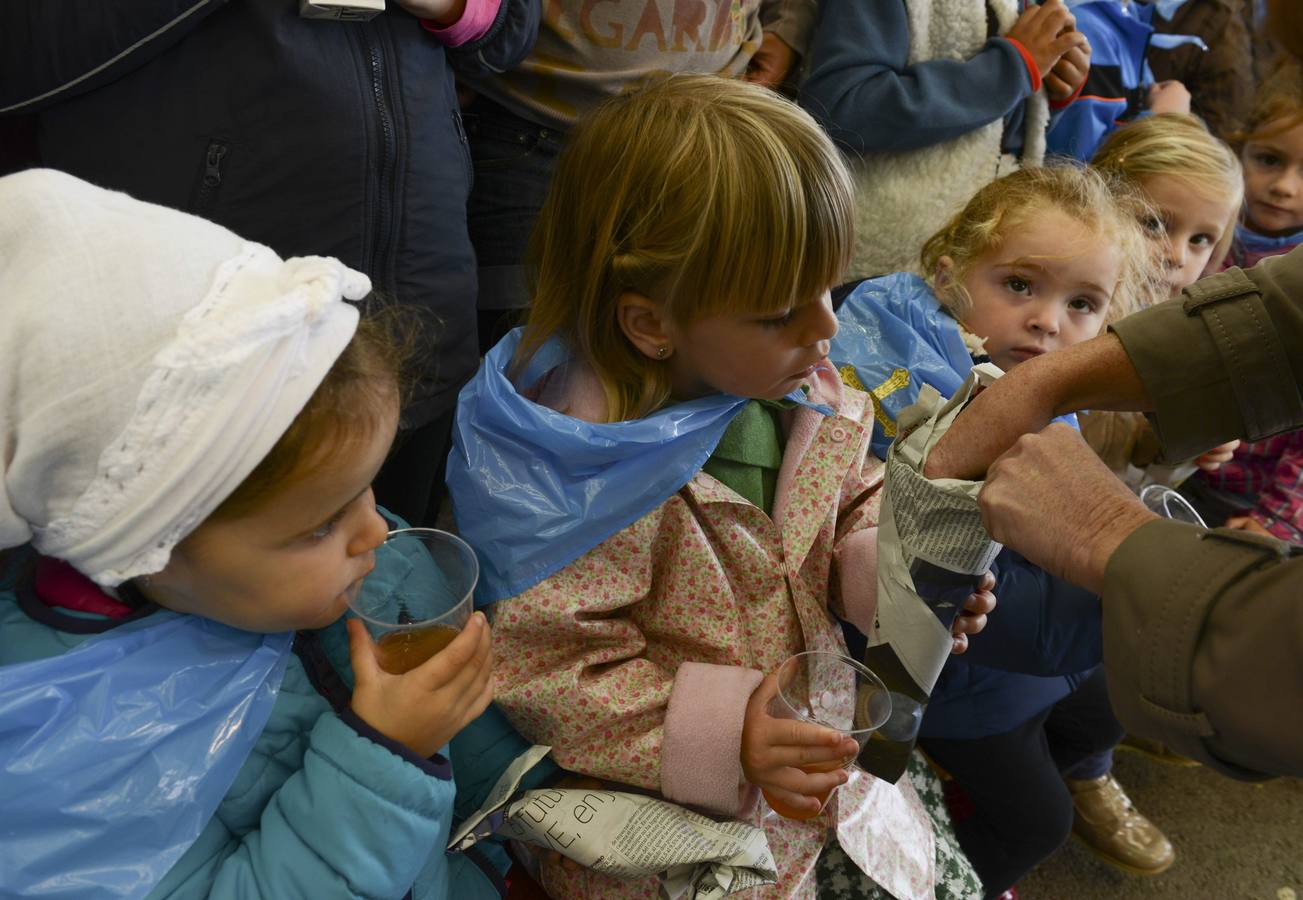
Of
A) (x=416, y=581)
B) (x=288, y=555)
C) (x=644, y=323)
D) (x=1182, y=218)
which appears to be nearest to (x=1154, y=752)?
(x=1182, y=218)

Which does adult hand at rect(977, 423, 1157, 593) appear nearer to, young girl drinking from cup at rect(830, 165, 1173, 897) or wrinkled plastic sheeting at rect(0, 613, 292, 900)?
young girl drinking from cup at rect(830, 165, 1173, 897)

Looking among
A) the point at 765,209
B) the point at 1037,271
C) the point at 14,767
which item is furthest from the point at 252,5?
the point at 1037,271

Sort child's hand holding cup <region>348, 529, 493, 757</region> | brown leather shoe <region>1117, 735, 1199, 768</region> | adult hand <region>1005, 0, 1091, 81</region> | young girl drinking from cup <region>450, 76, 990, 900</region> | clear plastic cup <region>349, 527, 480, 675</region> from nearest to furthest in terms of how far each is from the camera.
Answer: child's hand holding cup <region>348, 529, 493, 757</region> < clear plastic cup <region>349, 527, 480, 675</region> < young girl drinking from cup <region>450, 76, 990, 900</region> < adult hand <region>1005, 0, 1091, 81</region> < brown leather shoe <region>1117, 735, 1199, 768</region>

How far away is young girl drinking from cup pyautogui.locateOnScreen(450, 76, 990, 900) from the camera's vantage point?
1253mm

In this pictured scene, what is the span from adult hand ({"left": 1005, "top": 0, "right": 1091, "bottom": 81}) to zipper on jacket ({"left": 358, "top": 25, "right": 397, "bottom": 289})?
59.4 inches

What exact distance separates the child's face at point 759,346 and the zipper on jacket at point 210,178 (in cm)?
71

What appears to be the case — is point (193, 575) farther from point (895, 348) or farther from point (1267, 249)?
point (1267, 249)

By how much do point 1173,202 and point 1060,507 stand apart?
4.89ft

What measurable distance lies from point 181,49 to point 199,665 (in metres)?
0.92

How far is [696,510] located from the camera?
1.37 m

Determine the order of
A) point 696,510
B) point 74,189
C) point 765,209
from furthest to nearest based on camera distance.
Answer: point 696,510 → point 765,209 → point 74,189

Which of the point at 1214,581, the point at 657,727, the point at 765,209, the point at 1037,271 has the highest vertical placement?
the point at 765,209

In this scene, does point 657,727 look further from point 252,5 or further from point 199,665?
point 252,5

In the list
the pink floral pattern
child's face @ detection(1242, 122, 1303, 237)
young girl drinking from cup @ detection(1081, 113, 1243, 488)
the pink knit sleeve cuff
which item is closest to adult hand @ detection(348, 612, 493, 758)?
the pink floral pattern
